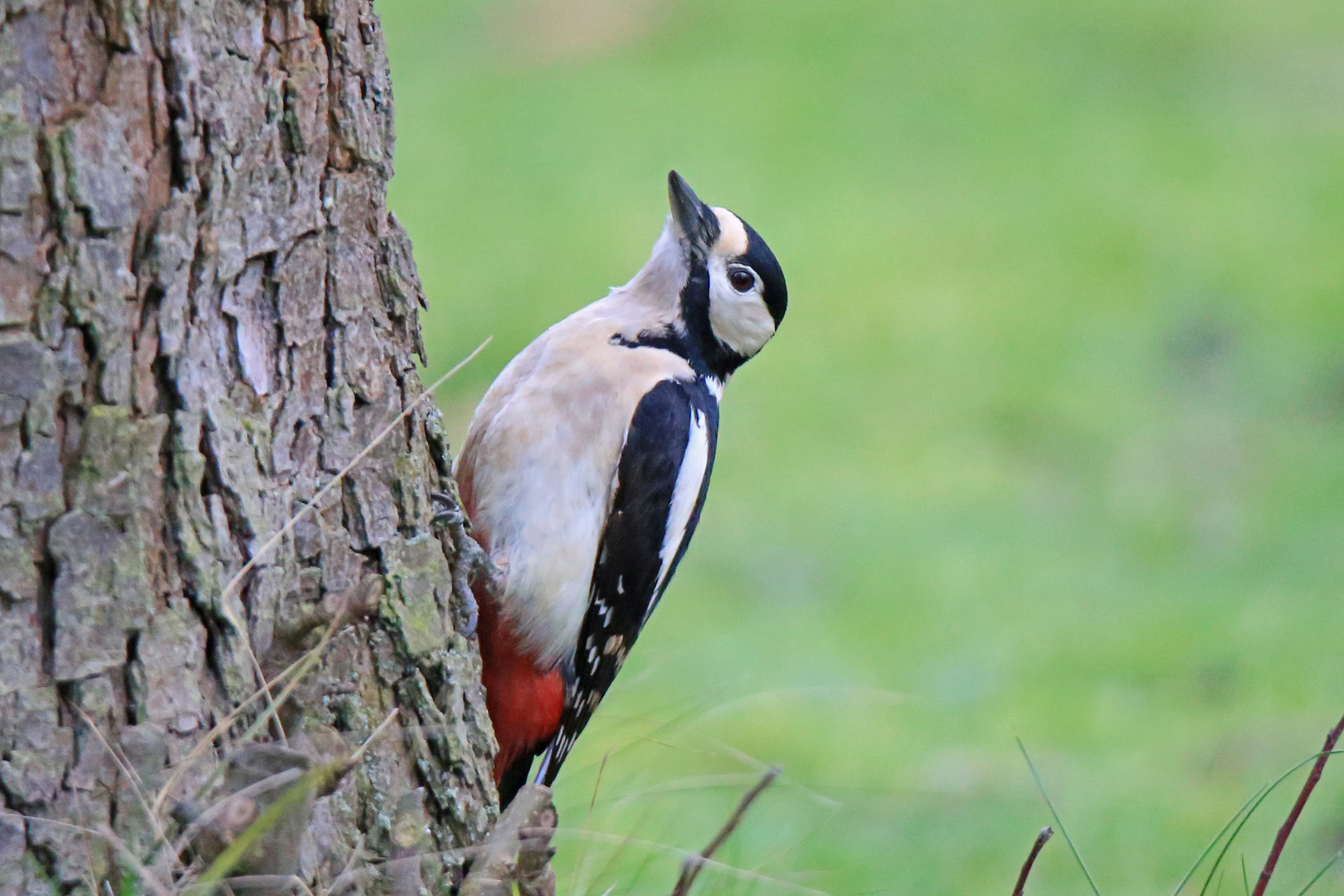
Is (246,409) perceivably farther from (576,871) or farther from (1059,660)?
(1059,660)

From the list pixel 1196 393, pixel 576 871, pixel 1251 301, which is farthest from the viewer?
pixel 1251 301

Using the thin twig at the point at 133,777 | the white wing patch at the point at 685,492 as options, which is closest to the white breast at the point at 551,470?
the white wing patch at the point at 685,492

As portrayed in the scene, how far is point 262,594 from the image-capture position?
1820mm

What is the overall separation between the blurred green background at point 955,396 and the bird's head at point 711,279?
0.85 m

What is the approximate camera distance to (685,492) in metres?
3.03

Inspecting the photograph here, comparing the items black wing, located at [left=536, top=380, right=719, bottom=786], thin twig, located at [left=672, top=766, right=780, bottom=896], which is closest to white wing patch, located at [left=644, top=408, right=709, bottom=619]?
black wing, located at [left=536, top=380, right=719, bottom=786]

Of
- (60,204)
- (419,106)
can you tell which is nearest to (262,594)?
(60,204)

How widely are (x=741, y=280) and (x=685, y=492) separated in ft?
1.90

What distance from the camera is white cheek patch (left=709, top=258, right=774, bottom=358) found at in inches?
130

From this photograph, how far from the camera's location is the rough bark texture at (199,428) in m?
1.59

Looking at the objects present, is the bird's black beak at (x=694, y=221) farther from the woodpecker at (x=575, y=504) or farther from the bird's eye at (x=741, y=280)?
the woodpecker at (x=575, y=504)

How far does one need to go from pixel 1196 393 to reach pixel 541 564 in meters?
6.10

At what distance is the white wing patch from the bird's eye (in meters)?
0.36

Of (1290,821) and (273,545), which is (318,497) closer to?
(273,545)
